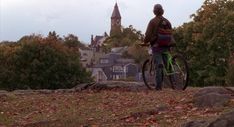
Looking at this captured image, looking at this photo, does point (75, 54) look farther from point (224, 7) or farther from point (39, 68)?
point (224, 7)

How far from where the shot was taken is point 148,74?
15180 mm

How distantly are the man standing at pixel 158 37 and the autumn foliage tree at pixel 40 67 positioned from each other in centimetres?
4218

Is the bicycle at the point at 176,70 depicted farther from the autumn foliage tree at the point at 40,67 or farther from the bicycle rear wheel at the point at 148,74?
the autumn foliage tree at the point at 40,67

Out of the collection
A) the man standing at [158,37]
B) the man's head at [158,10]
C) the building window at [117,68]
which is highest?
the building window at [117,68]

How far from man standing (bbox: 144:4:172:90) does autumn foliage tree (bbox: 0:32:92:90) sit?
4218cm

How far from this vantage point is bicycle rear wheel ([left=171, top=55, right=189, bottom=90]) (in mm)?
14008

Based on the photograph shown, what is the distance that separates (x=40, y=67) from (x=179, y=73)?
45.4m

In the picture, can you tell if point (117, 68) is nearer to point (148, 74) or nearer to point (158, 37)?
point (148, 74)

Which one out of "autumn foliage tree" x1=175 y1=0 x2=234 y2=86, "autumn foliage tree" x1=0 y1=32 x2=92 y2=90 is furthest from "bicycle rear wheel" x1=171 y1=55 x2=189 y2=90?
"autumn foliage tree" x1=0 y1=32 x2=92 y2=90

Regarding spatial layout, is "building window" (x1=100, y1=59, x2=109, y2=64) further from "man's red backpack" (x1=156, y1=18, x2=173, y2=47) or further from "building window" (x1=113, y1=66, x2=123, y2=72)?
"man's red backpack" (x1=156, y1=18, x2=173, y2=47)

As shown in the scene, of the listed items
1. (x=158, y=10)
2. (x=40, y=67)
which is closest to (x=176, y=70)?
(x=158, y=10)

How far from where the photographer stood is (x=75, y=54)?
65.0 m

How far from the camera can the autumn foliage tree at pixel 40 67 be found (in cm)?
5737

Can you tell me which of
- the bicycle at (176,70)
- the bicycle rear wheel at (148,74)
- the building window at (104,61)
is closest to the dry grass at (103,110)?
the bicycle at (176,70)
